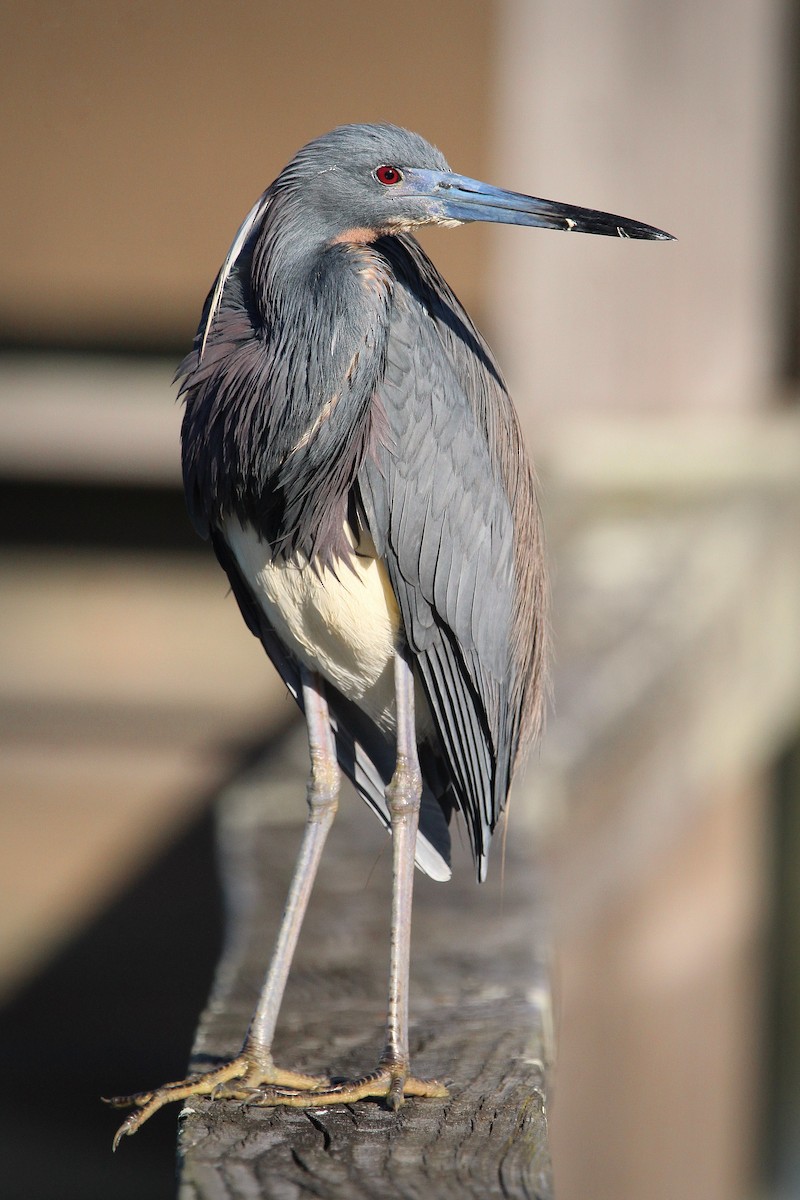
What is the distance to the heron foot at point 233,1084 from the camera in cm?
182

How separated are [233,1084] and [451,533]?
32.3 inches

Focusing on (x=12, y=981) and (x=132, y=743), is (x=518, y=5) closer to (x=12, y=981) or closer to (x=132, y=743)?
(x=132, y=743)

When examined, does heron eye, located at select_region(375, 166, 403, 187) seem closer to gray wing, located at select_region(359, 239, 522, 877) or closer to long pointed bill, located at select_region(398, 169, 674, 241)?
long pointed bill, located at select_region(398, 169, 674, 241)

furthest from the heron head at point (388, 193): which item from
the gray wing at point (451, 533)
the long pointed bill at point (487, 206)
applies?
the gray wing at point (451, 533)

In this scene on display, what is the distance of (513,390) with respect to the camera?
14.8ft

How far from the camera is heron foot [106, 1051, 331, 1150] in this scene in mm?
1823

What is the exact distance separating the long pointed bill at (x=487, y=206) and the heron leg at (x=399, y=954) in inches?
25.1

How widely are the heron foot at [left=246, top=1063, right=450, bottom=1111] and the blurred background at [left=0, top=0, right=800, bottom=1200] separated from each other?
1.87 meters

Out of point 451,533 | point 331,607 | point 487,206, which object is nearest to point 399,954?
point 331,607

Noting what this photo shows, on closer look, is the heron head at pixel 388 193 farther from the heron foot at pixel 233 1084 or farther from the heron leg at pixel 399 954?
the heron foot at pixel 233 1084

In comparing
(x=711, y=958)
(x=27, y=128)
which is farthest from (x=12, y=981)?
(x=27, y=128)

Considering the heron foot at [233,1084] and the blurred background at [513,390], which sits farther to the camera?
the blurred background at [513,390]

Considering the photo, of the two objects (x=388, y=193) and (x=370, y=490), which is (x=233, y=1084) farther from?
(x=388, y=193)

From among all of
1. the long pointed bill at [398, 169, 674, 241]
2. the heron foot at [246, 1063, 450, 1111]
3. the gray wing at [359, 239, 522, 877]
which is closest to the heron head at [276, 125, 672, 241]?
the long pointed bill at [398, 169, 674, 241]
